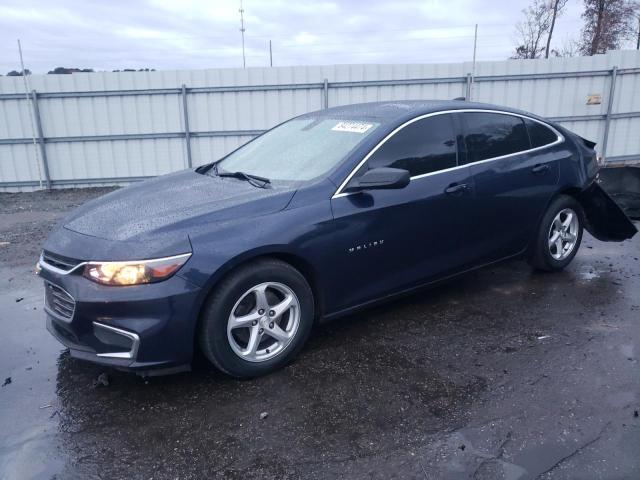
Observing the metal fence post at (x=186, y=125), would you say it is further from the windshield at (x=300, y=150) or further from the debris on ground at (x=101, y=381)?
the debris on ground at (x=101, y=381)

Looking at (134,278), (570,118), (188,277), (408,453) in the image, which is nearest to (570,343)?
(408,453)

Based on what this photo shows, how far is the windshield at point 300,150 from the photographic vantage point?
371 centimetres

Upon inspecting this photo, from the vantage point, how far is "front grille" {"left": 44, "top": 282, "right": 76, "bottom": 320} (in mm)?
3002

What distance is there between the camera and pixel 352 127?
156 inches

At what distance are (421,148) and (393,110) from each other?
1.40 feet

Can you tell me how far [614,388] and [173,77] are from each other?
1022 cm

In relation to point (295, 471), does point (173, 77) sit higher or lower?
higher

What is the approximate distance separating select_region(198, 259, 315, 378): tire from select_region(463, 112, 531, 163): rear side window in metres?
1.89

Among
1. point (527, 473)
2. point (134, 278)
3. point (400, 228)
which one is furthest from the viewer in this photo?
point (400, 228)

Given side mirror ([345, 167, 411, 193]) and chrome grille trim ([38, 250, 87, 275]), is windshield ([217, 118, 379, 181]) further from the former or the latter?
chrome grille trim ([38, 250, 87, 275])

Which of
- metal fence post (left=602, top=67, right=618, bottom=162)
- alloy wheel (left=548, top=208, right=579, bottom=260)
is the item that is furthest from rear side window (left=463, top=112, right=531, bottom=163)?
metal fence post (left=602, top=67, right=618, bottom=162)

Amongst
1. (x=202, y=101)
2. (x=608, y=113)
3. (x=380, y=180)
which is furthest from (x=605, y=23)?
(x=380, y=180)

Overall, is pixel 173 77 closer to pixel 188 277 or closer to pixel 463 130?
pixel 463 130

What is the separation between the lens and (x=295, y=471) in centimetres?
250
